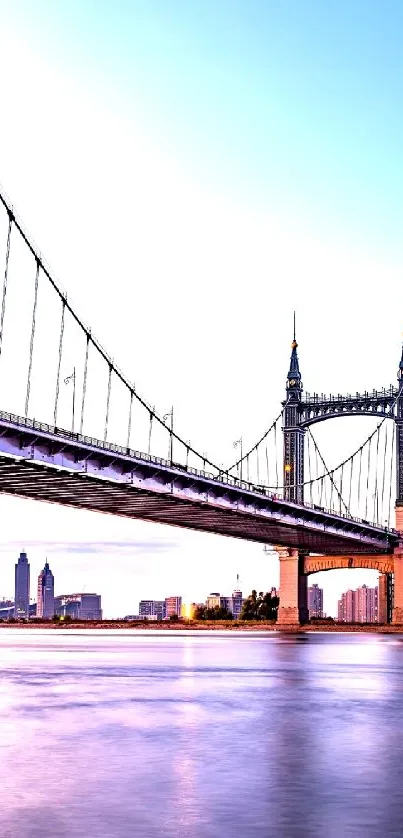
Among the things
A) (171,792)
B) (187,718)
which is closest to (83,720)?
(187,718)

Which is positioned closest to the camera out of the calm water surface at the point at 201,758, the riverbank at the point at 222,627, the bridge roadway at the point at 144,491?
the calm water surface at the point at 201,758

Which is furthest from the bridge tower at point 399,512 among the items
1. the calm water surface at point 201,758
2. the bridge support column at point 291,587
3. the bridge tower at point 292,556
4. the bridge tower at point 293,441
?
the calm water surface at point 201,758

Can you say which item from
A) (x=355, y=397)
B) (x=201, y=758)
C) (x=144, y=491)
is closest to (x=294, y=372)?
(x=355, y=397)

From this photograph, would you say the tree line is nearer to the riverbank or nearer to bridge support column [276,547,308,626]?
the riverbank

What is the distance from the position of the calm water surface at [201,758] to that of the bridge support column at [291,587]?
95836 millimetres

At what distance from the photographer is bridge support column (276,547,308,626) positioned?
5408 inches

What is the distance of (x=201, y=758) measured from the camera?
65.0ft

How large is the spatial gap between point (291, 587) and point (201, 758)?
388ft

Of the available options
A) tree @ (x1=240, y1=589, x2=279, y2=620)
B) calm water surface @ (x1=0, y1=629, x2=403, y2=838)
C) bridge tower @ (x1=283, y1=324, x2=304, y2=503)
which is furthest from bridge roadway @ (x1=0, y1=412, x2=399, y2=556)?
tree @ (x1=240, y1=589, x2=279, y2=620)

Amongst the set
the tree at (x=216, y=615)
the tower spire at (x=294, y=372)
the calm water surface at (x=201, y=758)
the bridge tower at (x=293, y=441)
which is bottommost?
the calm water surface at (x=201, y=758)

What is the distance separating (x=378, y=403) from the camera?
136m

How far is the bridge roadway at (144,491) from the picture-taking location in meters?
66.8

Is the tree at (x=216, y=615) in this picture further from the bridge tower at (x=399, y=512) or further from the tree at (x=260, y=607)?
the bridge tower at (x=399, y=512)

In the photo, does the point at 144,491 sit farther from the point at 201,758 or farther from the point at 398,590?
the point at 201,758
